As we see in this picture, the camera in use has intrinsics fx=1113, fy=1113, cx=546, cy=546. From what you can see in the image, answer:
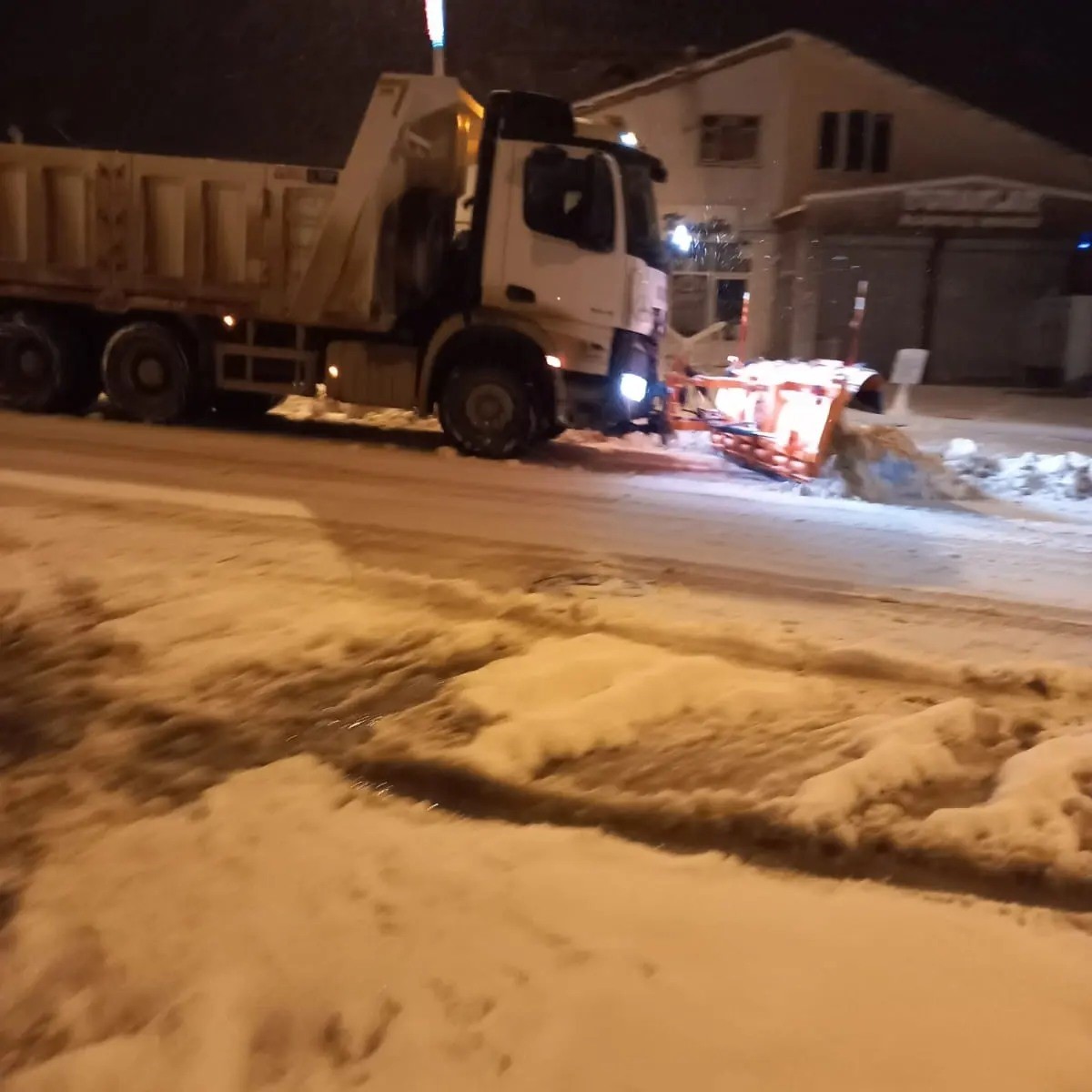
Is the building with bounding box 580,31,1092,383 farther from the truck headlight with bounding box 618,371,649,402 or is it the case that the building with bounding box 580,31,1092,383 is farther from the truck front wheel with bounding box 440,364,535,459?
the truck front wheel with bounding box 440,364,535,459

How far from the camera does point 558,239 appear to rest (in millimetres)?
10586

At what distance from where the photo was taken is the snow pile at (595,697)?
14.1 ft

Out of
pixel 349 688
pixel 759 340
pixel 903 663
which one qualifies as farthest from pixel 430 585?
pixel 759 340

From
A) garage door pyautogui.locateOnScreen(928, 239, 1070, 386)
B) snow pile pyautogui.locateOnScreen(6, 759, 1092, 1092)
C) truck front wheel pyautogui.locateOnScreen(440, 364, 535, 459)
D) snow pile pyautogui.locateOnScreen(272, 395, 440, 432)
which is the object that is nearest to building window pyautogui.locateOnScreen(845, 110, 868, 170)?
garage door pyautogui.locateOnScreen(928, 239, 1070, 386)

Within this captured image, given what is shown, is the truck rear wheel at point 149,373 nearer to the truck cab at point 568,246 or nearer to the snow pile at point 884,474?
the truck cab at point 568,246

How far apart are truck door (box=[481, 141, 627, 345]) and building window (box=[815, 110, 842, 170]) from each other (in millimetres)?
16687

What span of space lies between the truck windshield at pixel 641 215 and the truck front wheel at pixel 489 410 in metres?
1.72

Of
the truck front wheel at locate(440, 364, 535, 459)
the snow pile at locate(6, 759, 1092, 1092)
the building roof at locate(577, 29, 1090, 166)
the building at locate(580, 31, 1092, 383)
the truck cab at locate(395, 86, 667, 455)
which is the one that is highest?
the building roof at locate(577, 29, 1090, 166)

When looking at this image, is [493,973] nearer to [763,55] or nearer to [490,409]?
[490,409]

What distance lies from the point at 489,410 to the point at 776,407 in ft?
9.13

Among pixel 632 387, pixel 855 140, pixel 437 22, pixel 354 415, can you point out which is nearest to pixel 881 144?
pixel 855 140

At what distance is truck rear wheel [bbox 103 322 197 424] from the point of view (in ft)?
39.4

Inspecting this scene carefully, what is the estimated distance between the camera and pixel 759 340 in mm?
25875

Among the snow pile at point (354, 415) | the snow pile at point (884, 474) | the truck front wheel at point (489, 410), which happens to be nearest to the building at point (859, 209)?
the snow pile at point (354, 415)
